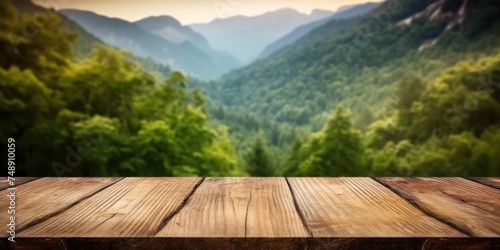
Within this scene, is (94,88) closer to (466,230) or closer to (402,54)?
(466,230)

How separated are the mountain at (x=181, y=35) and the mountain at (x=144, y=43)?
1.09m

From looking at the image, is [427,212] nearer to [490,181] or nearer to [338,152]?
[490,181]

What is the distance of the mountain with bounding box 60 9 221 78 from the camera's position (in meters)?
53.4

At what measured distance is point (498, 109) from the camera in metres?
32.1

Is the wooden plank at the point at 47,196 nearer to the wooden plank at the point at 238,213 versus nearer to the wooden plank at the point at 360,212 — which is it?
the wooden plank at the point at 238,213

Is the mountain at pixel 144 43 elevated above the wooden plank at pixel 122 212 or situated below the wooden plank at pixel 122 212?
above

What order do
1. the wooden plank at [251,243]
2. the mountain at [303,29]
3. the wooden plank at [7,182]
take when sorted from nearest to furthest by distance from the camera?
the wooden plank at [251,243], the wooden plank at [7,182], the mountain at [303,29]

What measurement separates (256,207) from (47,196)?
0.53 metres

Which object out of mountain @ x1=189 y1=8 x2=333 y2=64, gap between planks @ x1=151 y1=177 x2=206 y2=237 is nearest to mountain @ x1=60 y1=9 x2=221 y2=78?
mountain @ x1=189 y1=8 x2=333 y2=64

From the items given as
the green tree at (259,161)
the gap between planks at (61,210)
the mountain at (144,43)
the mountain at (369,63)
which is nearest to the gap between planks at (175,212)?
the gap between planks at (61,210)

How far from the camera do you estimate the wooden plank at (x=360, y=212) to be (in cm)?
73

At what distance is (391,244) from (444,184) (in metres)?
0.63

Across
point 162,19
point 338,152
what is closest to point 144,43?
point 162,19

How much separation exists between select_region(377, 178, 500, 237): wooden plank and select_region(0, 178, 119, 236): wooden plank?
798mm
